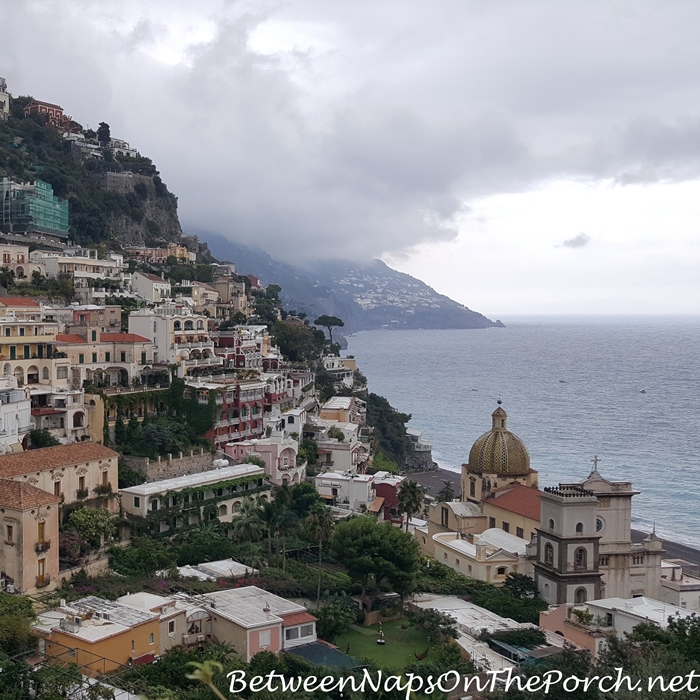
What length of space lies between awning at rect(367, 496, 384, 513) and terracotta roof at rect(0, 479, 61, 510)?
24.4m

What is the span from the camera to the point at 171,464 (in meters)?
49.5

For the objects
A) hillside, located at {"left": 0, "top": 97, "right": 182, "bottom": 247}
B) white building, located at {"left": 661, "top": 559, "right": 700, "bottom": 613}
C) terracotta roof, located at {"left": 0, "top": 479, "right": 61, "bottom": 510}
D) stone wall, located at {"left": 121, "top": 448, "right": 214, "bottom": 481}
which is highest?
hillside, located at {"left": 0, "top": 97, "right": 182, "bottom": 247}

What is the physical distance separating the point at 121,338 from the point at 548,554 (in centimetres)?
3131

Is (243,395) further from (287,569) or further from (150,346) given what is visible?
(287,569)

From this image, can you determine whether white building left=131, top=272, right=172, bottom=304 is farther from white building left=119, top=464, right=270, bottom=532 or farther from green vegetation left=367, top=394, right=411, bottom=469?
white building left=119, top=464, right=270, bottom=532

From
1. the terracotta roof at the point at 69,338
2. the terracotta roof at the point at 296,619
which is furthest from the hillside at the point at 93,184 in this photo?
the terracotta roof at the point at 296,619

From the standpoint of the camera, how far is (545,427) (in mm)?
122312

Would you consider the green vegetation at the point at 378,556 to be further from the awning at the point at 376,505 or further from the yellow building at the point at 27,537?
the awning at the point at 376,505

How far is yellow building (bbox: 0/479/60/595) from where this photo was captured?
112 feet

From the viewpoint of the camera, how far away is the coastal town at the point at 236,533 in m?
31.3

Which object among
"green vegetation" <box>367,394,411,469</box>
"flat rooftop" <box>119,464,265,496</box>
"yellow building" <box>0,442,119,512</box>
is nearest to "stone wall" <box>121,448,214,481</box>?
"flat rooftop" <box>119,464,265,496</box>

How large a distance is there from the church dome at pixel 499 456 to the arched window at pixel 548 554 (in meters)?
8.61

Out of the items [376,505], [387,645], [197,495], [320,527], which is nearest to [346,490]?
[376,505]

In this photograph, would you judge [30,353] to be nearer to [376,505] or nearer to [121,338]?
[121,338]
